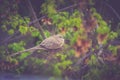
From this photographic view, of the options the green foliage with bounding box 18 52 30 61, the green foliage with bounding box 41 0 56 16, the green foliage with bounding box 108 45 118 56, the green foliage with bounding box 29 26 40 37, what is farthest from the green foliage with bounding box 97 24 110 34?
the green foliage with bounding box 18 52 30 61

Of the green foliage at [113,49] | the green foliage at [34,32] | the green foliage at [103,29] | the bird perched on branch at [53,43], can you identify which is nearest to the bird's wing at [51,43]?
the bird perched on branch at [53,43]

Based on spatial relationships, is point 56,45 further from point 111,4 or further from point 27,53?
point 111,4

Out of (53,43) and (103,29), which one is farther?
(53,43)

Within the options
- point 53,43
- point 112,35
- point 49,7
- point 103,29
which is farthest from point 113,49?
point 49,7

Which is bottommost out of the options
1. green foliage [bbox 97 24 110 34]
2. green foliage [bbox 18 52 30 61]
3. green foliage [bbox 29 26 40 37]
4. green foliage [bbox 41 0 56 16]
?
green foliage [bbox 18 52 30 61]

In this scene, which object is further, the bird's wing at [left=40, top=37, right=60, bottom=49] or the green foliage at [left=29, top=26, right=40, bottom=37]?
the green foliage at [left=29, top=26, right=40, bottom=37]

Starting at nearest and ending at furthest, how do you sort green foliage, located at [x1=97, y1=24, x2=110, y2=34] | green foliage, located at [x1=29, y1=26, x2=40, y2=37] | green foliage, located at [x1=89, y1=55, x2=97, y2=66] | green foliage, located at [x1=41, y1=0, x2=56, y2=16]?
1. green foliage, located at [x1=97, y1=24, x2=110, y2=34]
2. green foliage, located at [x1=89, y1=55, x2=97, y2=66]
3. green foliage, located at [x1=41, y1=0, x2=56, y2=16]
4. green foliage, located at [x1=29, y1=26, x2=40, y2=37]

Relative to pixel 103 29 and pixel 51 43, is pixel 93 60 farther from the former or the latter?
pixel 51 43

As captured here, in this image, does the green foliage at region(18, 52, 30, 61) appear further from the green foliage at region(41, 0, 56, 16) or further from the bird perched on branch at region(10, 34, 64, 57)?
the green foliage at region(41, 0, 56, 16)

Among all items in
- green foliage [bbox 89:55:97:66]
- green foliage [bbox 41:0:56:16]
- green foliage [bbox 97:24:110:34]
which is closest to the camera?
green foliage [bbox 97:24:110:34]

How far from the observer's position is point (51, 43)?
514cm

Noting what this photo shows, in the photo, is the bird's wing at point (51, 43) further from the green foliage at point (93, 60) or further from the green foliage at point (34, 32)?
the green foliage at point (93, 60)

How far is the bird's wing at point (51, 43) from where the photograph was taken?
512cm

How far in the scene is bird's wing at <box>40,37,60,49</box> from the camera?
512 cm
